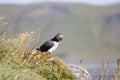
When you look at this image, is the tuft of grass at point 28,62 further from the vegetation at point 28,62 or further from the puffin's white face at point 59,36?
the puffin's white face at point 59,36

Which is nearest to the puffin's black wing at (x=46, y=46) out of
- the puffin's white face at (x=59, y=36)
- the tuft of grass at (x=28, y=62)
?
the puffin's white face at (x=59, y=36)

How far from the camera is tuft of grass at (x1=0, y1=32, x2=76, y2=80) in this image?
10.9 m

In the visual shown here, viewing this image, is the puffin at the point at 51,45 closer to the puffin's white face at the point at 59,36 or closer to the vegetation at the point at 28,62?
the puffin's white face at the point at 59,36

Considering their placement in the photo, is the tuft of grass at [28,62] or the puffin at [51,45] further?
the puffin at [51,45]

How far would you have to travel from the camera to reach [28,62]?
11531mm

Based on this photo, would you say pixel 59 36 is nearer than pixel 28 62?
No

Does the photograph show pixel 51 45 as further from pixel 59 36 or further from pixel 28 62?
pixel 28 62

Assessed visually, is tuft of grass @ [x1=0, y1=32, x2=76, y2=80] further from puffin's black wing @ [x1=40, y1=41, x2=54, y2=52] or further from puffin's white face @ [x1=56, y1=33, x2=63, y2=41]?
puffin's white face @ [x1=56, y1=33, x2=63, y2=41]

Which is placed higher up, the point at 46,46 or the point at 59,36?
the point at 59,36

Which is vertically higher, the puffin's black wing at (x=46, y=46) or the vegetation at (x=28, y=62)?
the vegetation at (x=28, y=62)

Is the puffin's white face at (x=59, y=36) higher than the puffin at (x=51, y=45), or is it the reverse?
the puffin's white face at (x=59, y=36)

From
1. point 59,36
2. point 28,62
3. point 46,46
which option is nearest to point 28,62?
point 28,62

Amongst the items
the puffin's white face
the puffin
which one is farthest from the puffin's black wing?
the puffin's white face

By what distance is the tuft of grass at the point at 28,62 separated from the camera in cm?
1086
